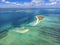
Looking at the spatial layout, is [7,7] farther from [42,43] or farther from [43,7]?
[42,43]

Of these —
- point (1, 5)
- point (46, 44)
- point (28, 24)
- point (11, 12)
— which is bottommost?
point (46, 44)

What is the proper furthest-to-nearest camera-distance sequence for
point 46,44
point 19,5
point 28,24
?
point 19,5
point 28,24
point 46,44

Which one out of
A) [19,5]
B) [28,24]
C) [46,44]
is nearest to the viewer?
[46,44]

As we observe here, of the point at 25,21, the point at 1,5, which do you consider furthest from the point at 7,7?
the point at 25,21

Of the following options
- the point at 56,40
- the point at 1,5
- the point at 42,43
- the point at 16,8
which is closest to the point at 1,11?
the point at 1,5

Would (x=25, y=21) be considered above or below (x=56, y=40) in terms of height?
above

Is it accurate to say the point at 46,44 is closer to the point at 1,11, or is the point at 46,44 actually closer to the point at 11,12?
the point at 11,12

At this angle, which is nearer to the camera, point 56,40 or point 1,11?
point 56,40
